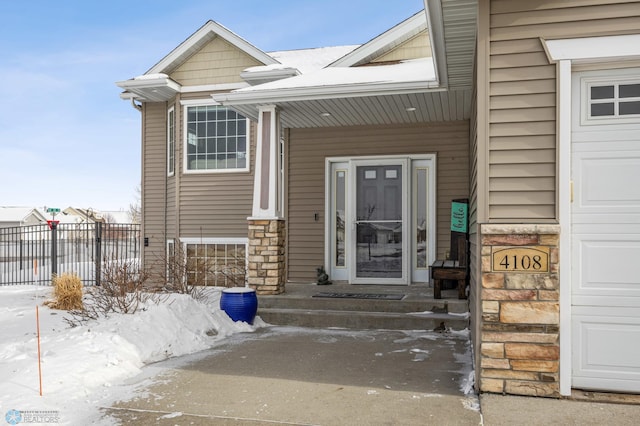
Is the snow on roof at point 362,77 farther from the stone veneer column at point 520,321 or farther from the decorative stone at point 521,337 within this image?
the decorative stone at point 521,337

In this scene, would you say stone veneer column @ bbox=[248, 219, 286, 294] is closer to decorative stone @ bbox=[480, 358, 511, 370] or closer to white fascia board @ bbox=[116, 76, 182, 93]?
decorative stone @ bbox=[480, 358, 511, 370]

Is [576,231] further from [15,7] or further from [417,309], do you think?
[15,7]

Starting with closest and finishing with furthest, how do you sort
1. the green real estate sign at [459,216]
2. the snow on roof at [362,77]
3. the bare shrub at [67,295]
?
the snow on roof at [362,77], the bare shrub at [67,295], the green real estate sign at [459,216]

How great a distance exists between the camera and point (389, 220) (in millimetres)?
8664

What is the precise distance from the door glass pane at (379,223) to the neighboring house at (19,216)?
45.3 meters

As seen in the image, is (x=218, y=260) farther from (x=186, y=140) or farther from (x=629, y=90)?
(x=629, y=90)

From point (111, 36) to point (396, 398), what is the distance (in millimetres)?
14292

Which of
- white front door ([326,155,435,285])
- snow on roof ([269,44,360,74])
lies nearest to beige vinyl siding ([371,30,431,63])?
snow on roof ([269,44,360,74])

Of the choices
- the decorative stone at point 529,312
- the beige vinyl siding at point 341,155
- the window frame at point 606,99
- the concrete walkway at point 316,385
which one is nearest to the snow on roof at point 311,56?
the beige vinyl siding at point 341,155

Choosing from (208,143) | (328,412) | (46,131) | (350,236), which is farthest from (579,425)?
(46,131)

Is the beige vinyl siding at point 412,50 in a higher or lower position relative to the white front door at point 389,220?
higher

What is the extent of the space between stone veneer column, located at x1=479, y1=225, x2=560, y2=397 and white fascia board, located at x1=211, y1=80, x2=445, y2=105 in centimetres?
326

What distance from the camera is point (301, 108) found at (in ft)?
25.7

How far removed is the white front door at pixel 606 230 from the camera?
3.78m
